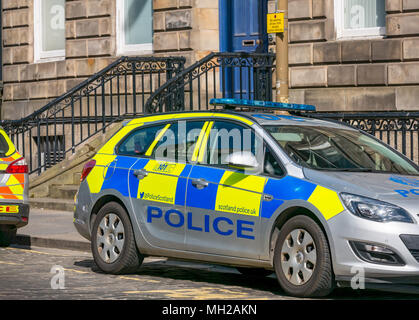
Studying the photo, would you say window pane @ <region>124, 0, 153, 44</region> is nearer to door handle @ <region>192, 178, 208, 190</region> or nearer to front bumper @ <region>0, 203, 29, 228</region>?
front bumper @ <region>0, 203, 29, 228</region>

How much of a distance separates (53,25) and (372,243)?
55.0ft

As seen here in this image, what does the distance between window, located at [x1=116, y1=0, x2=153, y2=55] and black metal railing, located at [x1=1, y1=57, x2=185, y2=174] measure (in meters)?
0.53

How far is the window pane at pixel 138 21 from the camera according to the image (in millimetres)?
21672

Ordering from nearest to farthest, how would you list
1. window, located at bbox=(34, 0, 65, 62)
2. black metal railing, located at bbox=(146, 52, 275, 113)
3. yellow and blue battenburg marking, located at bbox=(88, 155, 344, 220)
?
yellow and blue battenburg marking, located at bbox=(88, 155, 344, 220), black metal railing, located at bbox=(146, 52, 275, 113), window, located at bbox=(34, 0, 65, 62)

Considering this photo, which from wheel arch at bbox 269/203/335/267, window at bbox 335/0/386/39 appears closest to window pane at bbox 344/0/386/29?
window at bbox 335/0/386/39

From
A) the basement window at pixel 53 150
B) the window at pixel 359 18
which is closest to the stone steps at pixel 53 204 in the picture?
the basement window at pixel 53 150

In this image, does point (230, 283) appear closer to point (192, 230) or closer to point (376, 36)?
point (192, 230)

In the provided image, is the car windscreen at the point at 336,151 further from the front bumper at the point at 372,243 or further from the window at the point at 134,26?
the window at the point at 134,26

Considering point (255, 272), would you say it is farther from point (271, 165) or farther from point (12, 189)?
point (12, 189)

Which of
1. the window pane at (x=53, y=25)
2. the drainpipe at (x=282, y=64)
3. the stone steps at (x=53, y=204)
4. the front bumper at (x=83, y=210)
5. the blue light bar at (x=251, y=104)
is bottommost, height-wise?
the stone steps at (x=53, y=204)

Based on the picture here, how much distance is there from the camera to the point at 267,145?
30.6 ft

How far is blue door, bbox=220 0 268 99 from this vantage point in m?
20.2
